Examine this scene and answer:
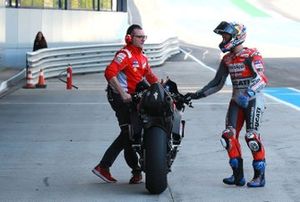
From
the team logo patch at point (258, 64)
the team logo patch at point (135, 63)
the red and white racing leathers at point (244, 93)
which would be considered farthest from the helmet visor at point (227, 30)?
the team logo patch at point (135, 63)

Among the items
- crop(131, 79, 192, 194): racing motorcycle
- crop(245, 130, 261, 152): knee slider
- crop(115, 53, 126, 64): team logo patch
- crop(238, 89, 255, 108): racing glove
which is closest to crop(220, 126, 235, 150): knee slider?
crop(245, 130, 261, 152): knee slider

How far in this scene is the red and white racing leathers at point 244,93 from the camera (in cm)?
818

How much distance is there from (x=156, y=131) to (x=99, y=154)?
9.25ft

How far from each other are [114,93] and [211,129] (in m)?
5.03

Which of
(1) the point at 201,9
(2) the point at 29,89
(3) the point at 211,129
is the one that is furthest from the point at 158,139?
(1) the point at 201,9

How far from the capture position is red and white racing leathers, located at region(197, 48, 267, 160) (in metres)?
8.18

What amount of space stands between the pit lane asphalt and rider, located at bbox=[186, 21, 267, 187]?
23 cm

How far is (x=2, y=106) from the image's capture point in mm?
16438

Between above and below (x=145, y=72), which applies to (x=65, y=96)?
below

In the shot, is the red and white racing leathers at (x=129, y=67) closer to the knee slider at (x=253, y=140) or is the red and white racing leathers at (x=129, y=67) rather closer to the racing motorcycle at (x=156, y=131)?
the racing motorcycle at (x=156, y=131)

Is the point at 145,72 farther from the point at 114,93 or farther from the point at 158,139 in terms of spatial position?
the point at 158,139

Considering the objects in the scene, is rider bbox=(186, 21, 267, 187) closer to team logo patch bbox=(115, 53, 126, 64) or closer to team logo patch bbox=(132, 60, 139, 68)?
team logo patch bbox=(132, 60, 139, 68)

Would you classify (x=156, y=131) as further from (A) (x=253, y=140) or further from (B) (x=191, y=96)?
(A) (x=253, y=140)

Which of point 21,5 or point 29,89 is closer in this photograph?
point 29,89
